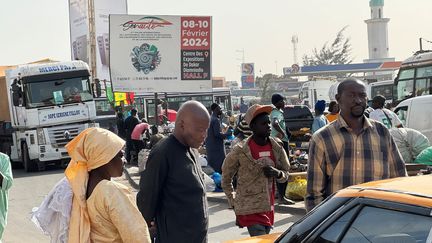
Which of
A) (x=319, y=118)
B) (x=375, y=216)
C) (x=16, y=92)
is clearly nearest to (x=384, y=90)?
(x=16, y=92)

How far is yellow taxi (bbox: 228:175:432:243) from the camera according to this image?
10.9 ft

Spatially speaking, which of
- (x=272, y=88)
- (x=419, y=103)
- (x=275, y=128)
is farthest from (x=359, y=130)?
(x=272, y=88)

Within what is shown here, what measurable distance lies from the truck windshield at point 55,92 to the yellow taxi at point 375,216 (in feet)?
65.1

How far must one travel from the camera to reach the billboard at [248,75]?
124m

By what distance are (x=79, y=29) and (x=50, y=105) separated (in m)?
34.1

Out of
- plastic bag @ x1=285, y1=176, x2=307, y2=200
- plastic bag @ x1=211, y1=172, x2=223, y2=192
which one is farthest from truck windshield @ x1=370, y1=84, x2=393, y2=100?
plastic bag @ x1=285, y1=176, x2=307, y2=200

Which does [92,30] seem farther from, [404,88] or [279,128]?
[279,128]

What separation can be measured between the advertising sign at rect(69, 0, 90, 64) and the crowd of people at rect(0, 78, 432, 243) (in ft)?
157

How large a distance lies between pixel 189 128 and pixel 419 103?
13.0m

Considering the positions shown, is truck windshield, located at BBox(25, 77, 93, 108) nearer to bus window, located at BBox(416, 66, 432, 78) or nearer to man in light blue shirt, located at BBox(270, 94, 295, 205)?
man in light blue shirt, located at BBox(270, 94, 295, 205)

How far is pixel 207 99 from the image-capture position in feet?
113

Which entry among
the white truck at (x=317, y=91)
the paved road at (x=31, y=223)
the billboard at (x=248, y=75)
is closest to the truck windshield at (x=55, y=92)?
the paved road at (x=31, y=223)

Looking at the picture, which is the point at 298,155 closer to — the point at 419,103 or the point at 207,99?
the point at 419,103

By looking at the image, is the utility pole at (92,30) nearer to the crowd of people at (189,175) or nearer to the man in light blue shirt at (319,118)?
the man in light blue shirt at (319,118)
